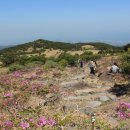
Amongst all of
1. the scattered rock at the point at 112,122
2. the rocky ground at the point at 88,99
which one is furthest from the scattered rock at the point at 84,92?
the scattered rock at the point at 112,122

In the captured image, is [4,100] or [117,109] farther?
[4,100]

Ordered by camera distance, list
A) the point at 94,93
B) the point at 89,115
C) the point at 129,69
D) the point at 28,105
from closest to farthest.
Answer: the point at 89,115
the point at 28,105
the point at 94,93
the point at 129,69

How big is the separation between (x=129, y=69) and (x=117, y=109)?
8.52m

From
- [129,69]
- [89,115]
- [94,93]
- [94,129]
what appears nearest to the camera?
[94,129]

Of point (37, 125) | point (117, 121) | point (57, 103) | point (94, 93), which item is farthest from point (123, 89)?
point (37, 125)

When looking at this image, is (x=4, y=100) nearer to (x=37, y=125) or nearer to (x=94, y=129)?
(x=37, y=125)

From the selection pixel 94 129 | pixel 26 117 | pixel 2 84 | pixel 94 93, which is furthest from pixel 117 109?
pixel 2 84

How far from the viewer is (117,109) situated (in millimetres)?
14203

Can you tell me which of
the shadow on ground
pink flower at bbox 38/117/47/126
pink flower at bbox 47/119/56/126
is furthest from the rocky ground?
pink flower at bbox 38/117/47/126

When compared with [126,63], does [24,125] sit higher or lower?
lower

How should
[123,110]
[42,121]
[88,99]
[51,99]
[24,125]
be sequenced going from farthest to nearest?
[88,99] → [51,99] → [123,110] → [42,121] → [24,125]

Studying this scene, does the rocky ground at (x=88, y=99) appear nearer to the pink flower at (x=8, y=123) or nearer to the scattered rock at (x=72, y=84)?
the scattered rock at (x=72, y=84)

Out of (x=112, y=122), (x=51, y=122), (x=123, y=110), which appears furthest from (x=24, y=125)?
(x=123, y=110)

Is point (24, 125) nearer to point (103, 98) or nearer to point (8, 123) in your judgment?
point (8, 123)
